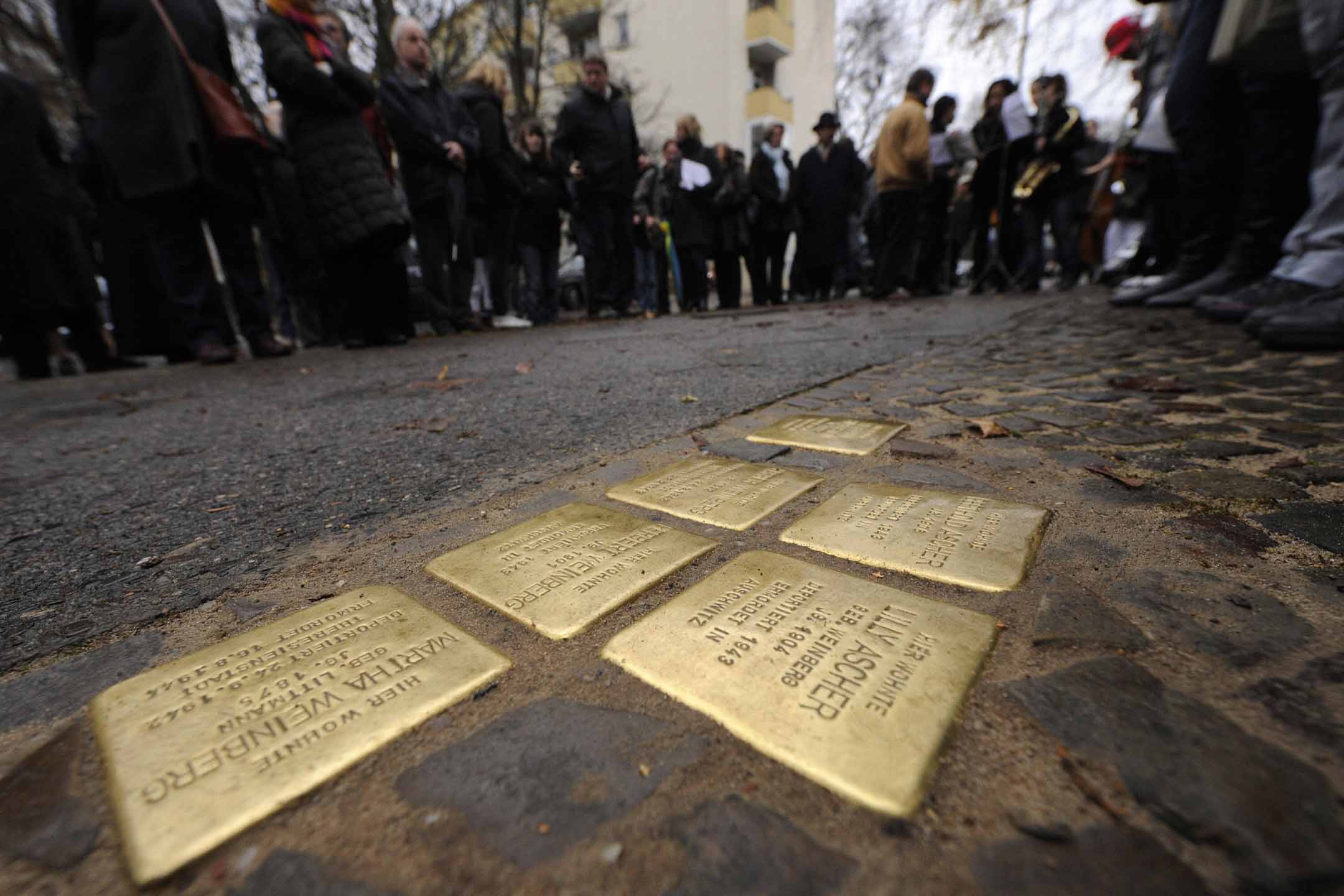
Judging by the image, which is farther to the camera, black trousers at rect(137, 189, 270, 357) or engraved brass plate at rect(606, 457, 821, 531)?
black trousers at rect(137, 189, 270, 357)

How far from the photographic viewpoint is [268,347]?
4246 millimetres

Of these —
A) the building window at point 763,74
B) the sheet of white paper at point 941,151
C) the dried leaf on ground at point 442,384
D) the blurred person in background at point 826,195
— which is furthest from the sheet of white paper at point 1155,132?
the building window at point 763,74

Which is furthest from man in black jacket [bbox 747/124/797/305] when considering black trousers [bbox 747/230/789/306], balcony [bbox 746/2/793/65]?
balcony [bbox 746/2/793/65]

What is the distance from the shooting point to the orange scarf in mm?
3521

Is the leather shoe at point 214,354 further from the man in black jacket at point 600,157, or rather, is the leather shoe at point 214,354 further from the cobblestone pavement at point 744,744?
the man in black jacket at point 600,157

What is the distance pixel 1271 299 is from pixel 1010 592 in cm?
331

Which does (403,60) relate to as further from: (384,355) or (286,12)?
(384,355)

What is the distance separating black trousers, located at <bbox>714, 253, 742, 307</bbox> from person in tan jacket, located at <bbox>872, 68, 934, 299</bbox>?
2.05 m

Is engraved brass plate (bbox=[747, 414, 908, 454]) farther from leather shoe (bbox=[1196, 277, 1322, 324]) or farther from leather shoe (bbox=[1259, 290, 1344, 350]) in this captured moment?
leather shoe (bbox=[1196, 277, 1322, 324])

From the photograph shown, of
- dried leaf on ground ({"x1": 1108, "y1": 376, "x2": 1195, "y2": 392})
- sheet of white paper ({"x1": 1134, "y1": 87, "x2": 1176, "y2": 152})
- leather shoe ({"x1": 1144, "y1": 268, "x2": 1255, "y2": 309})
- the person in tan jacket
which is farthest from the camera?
the person in tan jacket

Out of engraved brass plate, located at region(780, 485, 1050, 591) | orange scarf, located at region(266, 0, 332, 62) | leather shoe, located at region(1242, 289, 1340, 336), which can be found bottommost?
engraved brass plate, located at region(780, 485, 1050, 591)

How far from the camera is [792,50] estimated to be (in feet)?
69.4

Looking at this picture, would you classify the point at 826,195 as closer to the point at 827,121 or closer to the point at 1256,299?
the point at 827,121

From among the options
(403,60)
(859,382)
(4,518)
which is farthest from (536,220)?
(4,518)
